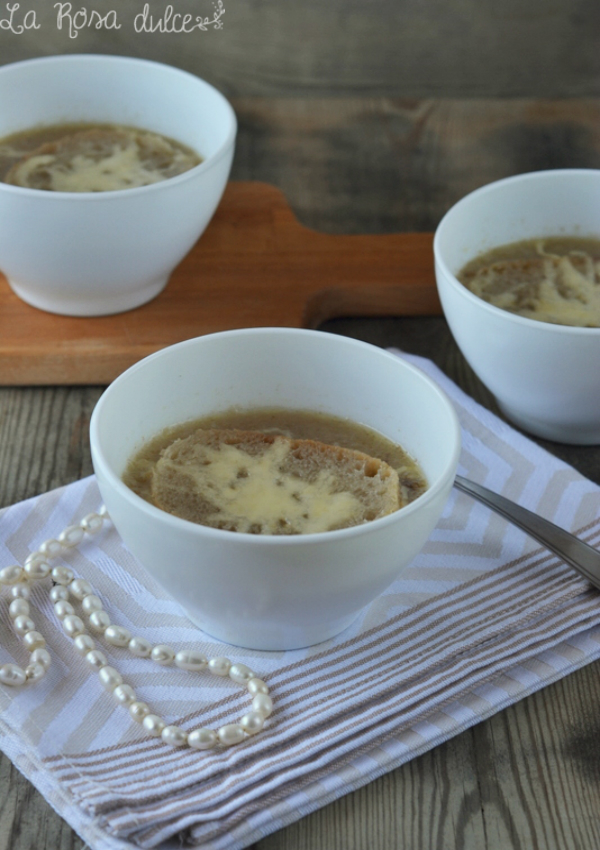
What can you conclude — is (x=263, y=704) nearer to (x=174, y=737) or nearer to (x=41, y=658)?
(x=174, y=737)

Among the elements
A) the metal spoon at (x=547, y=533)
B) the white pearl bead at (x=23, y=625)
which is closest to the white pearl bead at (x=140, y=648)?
the white pearl bead at (x=23, y=625)

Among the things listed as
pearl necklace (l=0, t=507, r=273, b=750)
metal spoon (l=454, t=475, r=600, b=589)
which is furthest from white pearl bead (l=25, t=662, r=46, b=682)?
metal spoon (l=454, t=475, r=600, b=589)

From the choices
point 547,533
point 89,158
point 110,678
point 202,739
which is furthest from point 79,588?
point 89,158

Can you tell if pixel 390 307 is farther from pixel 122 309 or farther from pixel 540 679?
pixel 540 679

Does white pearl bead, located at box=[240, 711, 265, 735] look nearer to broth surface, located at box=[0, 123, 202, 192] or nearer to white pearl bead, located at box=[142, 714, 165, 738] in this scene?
white pearl bead, located at box=[142, 714, 165, 738]

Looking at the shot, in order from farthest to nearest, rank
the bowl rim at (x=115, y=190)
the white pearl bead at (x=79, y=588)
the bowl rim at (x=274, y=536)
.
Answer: the bowl rim at (x=115, y=190) → the white pearl bead at (x=79, y=588) → the bowl rim at (x=274, y=536)

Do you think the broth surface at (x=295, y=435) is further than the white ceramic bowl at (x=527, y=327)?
No

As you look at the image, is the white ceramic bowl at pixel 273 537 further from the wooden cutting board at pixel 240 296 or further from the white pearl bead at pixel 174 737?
the wooden cutting board at pixel 240 296
